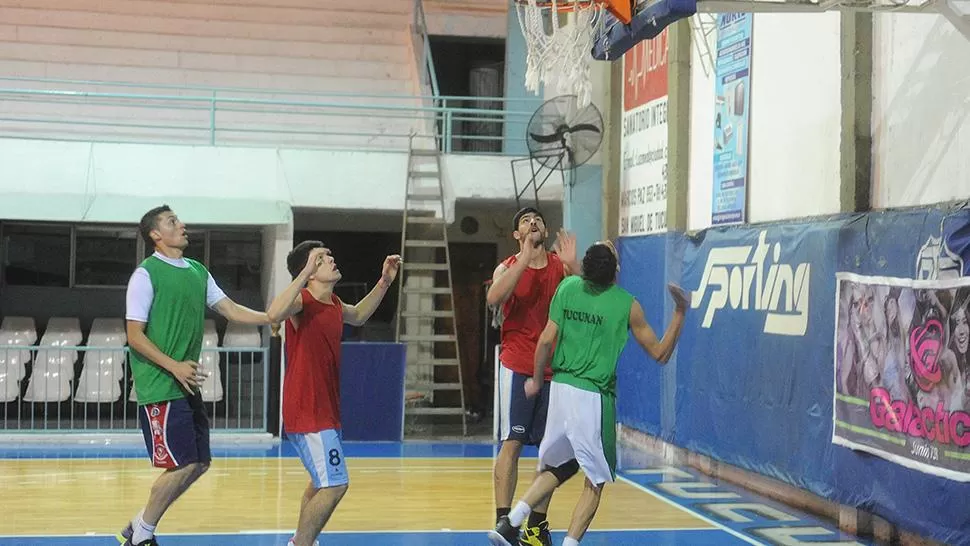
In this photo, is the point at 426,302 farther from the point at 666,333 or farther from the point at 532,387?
the point at 666,333

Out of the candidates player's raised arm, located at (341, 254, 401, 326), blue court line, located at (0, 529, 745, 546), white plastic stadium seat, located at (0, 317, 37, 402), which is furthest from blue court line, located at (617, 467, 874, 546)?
white plastic stadium seat, located at (0, 317, 37, 402)

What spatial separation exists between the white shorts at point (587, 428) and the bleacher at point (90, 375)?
759 cm

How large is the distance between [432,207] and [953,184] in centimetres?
883

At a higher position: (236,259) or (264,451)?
(236,259)

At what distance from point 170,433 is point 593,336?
2.58 meters

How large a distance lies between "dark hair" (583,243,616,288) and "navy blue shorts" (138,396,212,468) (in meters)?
2.54

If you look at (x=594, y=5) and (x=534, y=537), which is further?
(x=594, y=5)

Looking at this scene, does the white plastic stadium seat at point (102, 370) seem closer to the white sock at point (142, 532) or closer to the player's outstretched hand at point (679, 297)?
the white sock at point (142, 532)

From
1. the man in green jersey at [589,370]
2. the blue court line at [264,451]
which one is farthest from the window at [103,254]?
the man in green jersey at [589,370]

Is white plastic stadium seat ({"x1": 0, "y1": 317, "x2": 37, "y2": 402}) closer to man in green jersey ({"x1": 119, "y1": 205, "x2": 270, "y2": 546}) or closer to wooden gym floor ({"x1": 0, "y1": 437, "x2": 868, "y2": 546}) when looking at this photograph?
wooden gym floor ({"x1": 0, "y1": 437, "x2": 868, "y2": 546})

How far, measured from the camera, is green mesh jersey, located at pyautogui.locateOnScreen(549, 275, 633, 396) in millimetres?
7449

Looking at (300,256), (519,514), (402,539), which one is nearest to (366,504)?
(402,539)

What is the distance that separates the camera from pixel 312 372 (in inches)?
277

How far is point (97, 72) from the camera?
19031 millimetres
